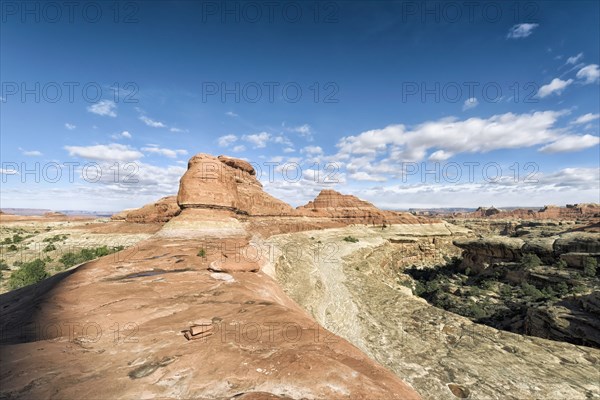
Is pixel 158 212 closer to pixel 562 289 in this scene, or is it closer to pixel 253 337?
pixel 253 337

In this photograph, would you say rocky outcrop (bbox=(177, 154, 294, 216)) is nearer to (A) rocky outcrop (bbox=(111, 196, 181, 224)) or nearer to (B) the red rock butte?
(B) the red rock butte

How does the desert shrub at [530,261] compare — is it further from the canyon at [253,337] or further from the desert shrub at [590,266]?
the desert shrub at [590,266]

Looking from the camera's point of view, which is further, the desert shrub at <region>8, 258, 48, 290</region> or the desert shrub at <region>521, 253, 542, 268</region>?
the desert shrub at <region>521, 253, 542, 268</region>

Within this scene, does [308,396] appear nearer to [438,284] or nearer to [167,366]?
[167,366]

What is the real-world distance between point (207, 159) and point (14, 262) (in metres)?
16.6

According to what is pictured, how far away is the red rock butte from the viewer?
10.3 ft

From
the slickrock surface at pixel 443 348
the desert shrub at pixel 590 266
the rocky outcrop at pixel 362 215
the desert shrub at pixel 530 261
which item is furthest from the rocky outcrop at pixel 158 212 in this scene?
the desert shrub at pixel 590 266

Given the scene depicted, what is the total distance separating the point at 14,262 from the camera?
19.9m

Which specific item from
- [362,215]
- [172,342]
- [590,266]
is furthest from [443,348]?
[362,215]

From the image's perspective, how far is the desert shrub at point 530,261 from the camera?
20.8m

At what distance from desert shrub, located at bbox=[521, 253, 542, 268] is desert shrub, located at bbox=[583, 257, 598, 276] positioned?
2.65m

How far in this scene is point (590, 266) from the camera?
706 inches

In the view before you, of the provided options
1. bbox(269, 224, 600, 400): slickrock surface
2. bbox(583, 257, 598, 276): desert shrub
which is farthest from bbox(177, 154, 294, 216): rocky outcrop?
bbox(583, 257, 598, 276): desert shrub

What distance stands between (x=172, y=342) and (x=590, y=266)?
86.3 ft
